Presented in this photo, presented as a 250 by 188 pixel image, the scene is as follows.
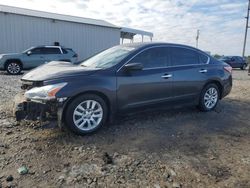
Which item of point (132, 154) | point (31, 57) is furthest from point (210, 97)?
point (31, 57)

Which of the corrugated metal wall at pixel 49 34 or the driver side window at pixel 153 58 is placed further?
the corrugated metal wall at pixel 49 34

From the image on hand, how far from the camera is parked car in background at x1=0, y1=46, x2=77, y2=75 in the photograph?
44.0 feet

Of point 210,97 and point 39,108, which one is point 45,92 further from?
point 210,97

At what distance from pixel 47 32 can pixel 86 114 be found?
60.0ft

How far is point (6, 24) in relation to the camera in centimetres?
1848

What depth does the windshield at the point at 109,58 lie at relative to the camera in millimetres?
4590

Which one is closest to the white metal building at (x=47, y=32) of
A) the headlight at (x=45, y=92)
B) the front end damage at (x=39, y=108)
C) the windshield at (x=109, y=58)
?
the windshield at (x=109, y=58)

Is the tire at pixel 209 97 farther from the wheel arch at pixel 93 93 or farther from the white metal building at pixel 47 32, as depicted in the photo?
the white metal building at pixel 47 32

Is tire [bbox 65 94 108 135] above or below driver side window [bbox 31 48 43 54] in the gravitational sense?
below

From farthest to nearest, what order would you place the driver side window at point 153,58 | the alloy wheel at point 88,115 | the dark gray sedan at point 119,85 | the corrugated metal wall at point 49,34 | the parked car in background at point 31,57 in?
Result: the corrugated metal wall at point 49,34 < the parked car in background at point 31,57 < the driver side window at point 153,58 < the alloy wheel at point 88,115 < the dark gray sedan at point 119,85

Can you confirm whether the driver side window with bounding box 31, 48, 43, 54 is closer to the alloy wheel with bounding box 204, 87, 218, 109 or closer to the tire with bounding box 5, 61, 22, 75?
the tire with bounding box 5, 61, 22, 75

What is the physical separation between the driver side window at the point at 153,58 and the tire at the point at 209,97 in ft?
4.58

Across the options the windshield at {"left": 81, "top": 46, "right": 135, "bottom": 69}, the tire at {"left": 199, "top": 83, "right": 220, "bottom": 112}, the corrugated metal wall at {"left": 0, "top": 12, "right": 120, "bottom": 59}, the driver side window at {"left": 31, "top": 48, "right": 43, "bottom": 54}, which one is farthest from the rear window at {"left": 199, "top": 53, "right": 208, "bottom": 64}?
the corrugated metal wall at {"left": 0, "top": 12, "right": 120, "bottom": 59}

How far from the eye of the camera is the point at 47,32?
67.4ft
